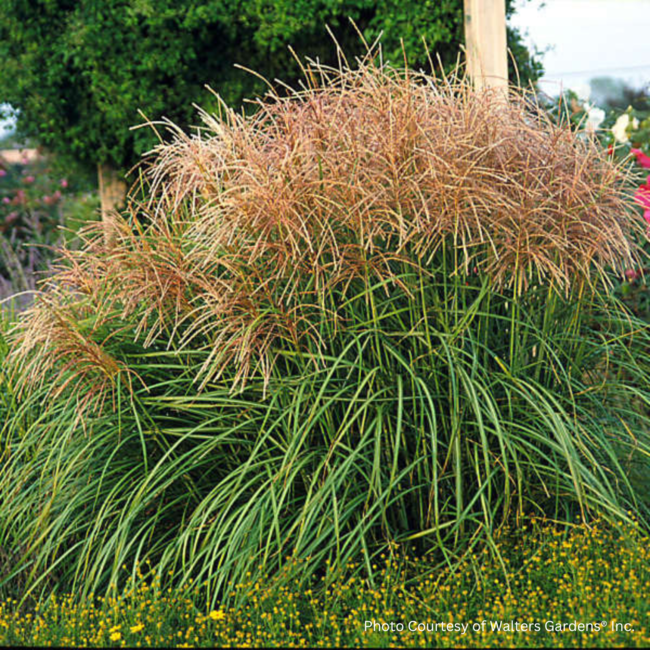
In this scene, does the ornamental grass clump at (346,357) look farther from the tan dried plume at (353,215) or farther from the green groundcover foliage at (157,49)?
the green groundcover foliage at (157,49)

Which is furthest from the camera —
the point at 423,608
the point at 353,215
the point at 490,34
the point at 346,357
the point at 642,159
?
the point at 490,34

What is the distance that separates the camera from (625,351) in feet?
10.8

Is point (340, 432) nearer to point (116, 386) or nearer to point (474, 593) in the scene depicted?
point (474, 593)

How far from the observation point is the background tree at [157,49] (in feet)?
19.5

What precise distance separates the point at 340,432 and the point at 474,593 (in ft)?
2.21

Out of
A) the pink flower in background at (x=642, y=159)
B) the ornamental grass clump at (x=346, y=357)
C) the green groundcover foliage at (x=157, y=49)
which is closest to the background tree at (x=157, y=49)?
the green groundcover foliage at (x=157, y=49)

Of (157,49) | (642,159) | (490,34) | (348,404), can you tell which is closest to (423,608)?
(348,404)

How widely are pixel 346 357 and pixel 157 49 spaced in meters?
4.13

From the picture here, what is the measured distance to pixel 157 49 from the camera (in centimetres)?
621

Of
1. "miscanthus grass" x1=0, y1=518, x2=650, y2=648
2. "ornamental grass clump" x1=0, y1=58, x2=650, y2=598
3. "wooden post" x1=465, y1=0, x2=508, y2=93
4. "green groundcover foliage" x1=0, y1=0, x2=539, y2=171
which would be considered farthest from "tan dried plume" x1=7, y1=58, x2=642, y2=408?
"green groundcover foliage" x1=0, y1=0, x2=539, y2=171

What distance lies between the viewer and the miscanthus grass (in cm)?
230

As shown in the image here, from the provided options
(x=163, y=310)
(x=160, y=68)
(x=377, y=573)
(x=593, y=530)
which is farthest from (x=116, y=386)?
(x=160, y=68)

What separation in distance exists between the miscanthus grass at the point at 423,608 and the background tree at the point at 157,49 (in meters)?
4.08

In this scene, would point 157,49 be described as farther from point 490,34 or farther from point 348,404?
point 348,404
